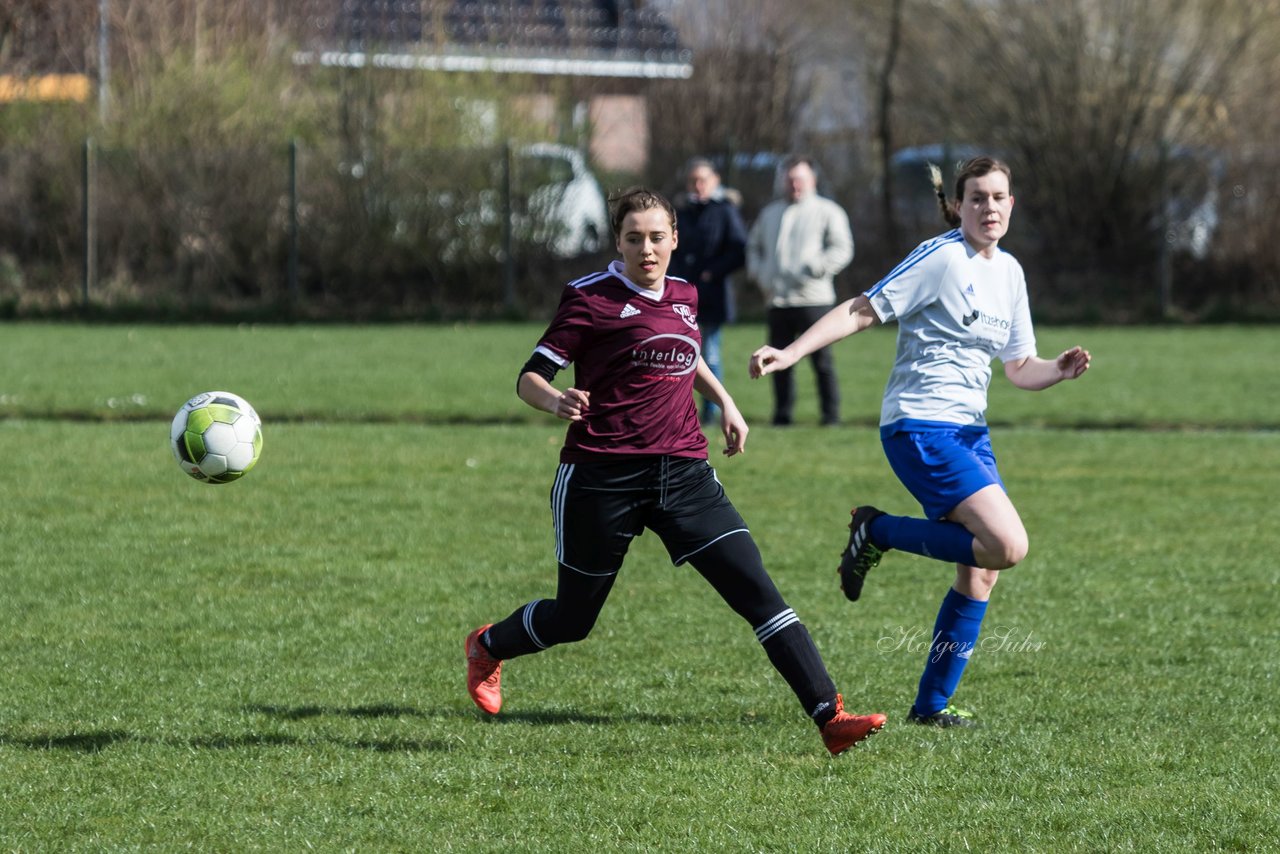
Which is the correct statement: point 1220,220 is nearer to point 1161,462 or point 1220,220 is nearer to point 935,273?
point 1161,462

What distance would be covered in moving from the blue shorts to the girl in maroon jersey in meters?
0.62

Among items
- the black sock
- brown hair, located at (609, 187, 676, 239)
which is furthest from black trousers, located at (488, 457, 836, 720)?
brown hair, located at (609, 187, 676, 239)

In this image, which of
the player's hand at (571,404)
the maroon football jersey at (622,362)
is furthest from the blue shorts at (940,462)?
the player's hand at (571,404)

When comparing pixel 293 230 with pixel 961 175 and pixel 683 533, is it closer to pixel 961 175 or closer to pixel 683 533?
pixel 961 175

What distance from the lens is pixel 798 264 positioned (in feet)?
40.9

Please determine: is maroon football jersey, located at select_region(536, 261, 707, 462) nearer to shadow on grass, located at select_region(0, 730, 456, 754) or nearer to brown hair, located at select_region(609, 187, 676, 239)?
brown hair, located at select_region(609, 187, 676, 239)

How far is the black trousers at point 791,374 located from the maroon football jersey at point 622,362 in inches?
296

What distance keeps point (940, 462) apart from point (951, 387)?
0.90 feet

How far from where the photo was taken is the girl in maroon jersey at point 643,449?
16.3 ft

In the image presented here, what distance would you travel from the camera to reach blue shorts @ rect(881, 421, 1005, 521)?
523cm

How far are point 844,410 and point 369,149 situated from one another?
11.3 metres

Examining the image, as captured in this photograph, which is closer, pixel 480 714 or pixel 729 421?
pixel 729 421

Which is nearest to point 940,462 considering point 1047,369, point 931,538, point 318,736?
point 931,538

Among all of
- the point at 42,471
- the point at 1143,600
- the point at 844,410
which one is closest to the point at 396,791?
the point at 1143,600
